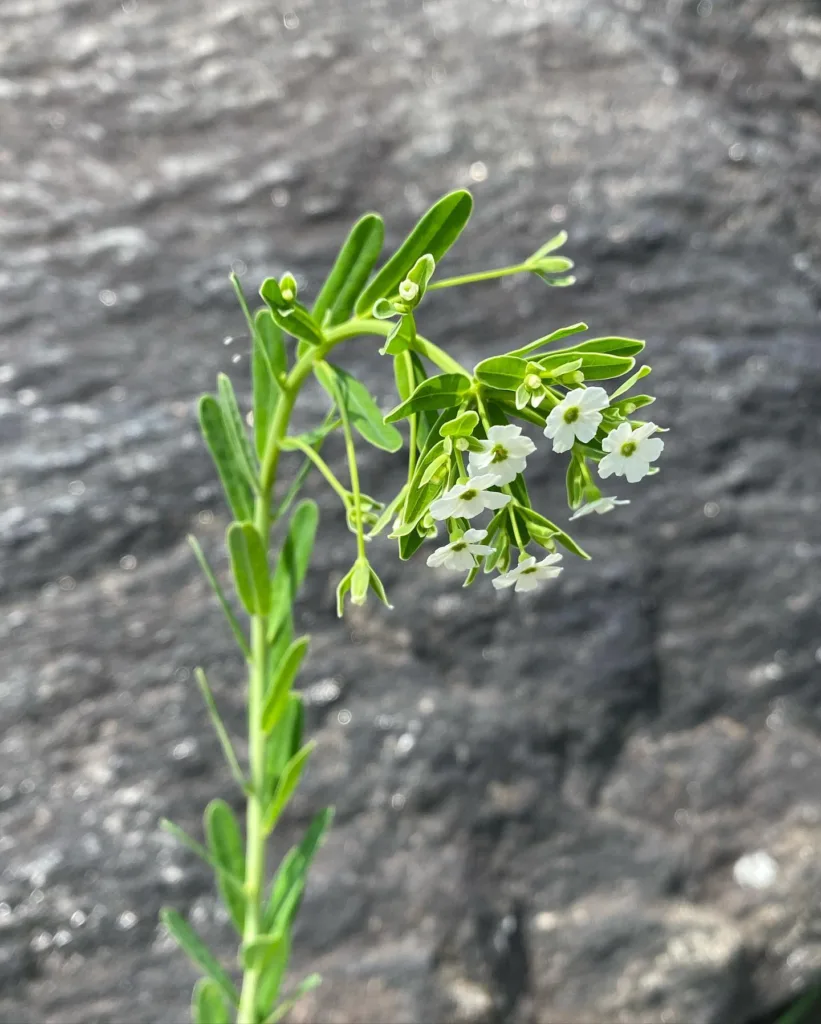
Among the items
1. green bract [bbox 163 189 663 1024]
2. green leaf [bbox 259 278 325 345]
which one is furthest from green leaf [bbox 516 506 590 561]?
green leaf [bbox 259 278 325 345]

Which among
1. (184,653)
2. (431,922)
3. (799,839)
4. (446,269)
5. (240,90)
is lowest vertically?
(799,839)

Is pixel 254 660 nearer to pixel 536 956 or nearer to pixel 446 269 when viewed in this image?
pixel 536 956

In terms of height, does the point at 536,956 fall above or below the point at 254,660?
below

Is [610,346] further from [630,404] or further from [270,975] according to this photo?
[270,975]

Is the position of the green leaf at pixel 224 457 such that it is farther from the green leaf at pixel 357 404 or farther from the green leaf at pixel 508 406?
the green leaf at pixel 508 406

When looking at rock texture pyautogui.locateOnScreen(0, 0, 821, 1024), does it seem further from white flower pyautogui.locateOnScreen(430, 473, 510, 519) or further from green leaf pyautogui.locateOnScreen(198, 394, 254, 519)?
white flower pyautogui.locateOnScreen(430, 473, 510, 519)

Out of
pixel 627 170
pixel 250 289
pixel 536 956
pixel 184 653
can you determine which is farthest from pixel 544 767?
pixel 627 170
